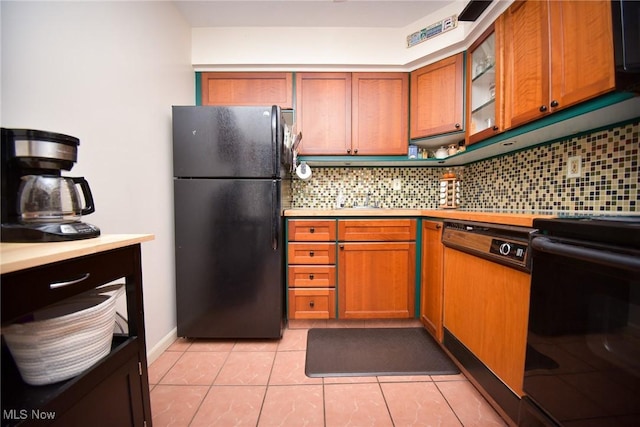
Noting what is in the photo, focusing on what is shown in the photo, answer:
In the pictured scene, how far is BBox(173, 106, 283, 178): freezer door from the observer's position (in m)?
1.56

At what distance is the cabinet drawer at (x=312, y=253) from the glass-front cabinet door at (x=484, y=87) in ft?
4.35

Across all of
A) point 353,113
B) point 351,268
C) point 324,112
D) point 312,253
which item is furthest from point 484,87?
point 312,253

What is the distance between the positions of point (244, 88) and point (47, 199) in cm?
169

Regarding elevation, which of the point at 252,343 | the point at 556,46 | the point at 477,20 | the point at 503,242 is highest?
the point at 477,20

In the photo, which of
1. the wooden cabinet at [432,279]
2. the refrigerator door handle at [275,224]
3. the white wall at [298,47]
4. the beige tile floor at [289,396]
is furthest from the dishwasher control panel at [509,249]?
the white wall at [298,47]

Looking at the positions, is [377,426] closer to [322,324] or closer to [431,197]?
[322,324]

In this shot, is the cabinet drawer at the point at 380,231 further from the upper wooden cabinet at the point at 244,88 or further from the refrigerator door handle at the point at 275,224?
the upper wooden cabinet at the point at 244,88

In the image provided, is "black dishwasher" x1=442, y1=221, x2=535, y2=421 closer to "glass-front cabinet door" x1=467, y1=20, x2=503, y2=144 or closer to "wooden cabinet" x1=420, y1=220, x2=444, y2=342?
"wooden cabinet" x1=420, y1=220, x2=444, y2=342

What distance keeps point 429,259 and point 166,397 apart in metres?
1.80

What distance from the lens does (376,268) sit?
1783mm

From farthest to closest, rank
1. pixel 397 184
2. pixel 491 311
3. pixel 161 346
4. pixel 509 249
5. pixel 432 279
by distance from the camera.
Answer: pixel 397 184, pixel 432 279, pixel 161 346, pixel 491 311, pixel 509 249

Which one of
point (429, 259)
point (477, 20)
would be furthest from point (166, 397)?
point (477, 20)

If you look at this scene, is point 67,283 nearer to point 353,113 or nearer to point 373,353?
point 373,353

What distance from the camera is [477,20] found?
1518mm
